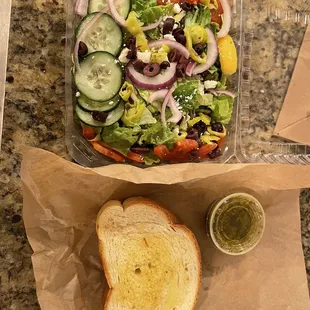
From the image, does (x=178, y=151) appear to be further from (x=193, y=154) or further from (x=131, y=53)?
(x=131, y=53)

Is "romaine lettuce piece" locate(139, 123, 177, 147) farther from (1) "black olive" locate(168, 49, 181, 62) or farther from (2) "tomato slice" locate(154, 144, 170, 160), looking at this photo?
(1) "black olive" locate(168, 49, 181, 62)

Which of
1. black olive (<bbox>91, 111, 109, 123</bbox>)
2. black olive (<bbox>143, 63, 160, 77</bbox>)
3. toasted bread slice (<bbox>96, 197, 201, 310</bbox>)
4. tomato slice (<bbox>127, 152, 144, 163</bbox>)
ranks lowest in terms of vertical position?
toasted bread slice (<bbox>96, 197, 201, 310</bbox>)

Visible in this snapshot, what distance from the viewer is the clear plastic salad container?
163cm

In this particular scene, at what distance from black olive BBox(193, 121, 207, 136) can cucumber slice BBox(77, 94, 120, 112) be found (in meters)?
0.23

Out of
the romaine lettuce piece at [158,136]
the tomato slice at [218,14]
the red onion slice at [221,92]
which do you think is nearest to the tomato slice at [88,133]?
→ the romaine lettuce piece at [158,136]

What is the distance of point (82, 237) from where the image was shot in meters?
1.48

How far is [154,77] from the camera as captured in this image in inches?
60.2

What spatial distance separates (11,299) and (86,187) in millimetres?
331

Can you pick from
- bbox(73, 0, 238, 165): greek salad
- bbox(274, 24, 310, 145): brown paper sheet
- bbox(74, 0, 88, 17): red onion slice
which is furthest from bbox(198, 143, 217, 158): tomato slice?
bbox(74, 0, 88, 17): red onion slice

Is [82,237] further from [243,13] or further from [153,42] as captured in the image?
[243,13]

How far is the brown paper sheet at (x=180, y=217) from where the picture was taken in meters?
1.40

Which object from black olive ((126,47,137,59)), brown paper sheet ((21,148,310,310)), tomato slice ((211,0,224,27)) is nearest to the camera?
brown paper sheet ((21,148,310,310))

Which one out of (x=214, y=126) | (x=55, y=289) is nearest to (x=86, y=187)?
(x=55, y=289)

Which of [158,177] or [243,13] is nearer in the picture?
[158,177]
